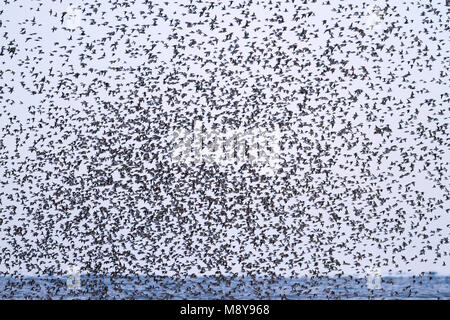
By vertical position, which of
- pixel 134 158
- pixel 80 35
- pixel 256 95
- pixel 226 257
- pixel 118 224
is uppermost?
pixel 80 35

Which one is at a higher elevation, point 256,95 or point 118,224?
point 256,95

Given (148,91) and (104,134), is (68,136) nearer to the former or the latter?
(104,134)

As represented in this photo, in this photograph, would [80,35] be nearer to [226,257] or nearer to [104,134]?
[104,134]

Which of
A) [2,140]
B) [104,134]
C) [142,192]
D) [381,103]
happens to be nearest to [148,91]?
[104,134]
